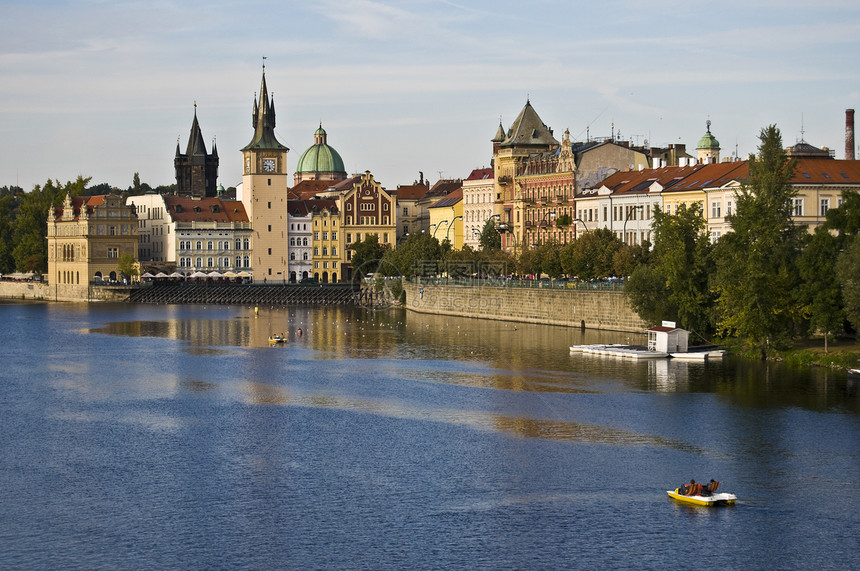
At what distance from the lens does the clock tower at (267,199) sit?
15388 cm

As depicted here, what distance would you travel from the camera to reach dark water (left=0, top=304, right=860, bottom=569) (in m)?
33.7

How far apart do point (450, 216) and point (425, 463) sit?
347ft

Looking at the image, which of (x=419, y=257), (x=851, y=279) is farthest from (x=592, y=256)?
(x=419, y=257)

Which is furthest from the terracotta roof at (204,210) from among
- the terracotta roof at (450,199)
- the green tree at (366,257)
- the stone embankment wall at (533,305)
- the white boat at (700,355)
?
the white boat at (700,355)

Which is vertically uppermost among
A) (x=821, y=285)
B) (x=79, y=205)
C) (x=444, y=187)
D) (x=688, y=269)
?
(x=444, y=187)

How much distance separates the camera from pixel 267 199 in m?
154

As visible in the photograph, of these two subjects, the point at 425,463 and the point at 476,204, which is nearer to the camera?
the point at 425,463

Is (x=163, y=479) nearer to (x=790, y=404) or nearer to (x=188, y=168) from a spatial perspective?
(x=790, y=404)

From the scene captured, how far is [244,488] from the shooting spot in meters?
39.3

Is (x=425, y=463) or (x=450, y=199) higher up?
(x=450, y=199)

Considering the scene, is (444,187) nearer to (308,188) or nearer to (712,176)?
(308,188)

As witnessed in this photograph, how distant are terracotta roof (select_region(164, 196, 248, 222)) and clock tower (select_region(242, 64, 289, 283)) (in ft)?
9.45

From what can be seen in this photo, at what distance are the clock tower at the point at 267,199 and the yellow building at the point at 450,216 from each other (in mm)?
17314

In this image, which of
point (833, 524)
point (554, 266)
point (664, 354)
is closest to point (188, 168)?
point (554, 266)
